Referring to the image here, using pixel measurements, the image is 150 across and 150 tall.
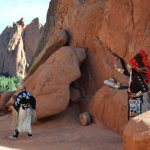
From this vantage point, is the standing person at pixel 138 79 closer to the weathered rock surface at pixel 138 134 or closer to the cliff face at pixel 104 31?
the weathered rock surface at pixel 138 134

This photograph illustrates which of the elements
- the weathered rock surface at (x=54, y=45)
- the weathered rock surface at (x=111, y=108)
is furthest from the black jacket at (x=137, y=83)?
the weathered rock surface at (x=54, y=45)

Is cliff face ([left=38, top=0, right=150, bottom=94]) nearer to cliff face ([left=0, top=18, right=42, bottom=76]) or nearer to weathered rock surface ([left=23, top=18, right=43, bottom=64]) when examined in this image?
cliff face ([left=0, top=18, right=42, bottom=76])

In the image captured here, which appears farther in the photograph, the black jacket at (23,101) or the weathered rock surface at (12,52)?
the weathered rock surface at (12,52)

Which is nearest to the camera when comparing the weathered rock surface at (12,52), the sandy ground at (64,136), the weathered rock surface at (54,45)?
the sandy ground at (64,136)

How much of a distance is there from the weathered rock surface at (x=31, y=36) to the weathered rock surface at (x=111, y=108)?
125 ft

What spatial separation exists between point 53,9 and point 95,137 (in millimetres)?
13182

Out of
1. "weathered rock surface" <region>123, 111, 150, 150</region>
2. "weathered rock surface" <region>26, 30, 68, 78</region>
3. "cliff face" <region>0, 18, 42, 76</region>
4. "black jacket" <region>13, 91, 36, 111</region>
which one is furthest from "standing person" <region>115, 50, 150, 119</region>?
"cliff face" <region>0, 18, 42, 76</region>

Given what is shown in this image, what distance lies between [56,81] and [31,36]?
3846cm

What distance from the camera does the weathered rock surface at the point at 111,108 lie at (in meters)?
11.7

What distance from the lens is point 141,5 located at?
13.1 meters

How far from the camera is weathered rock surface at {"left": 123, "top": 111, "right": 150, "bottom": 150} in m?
6.60


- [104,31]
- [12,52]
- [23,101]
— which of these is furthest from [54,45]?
[12,52]

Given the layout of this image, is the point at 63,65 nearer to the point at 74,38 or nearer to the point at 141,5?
the point at 74,38

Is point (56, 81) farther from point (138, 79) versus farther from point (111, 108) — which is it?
point (138, 79)
